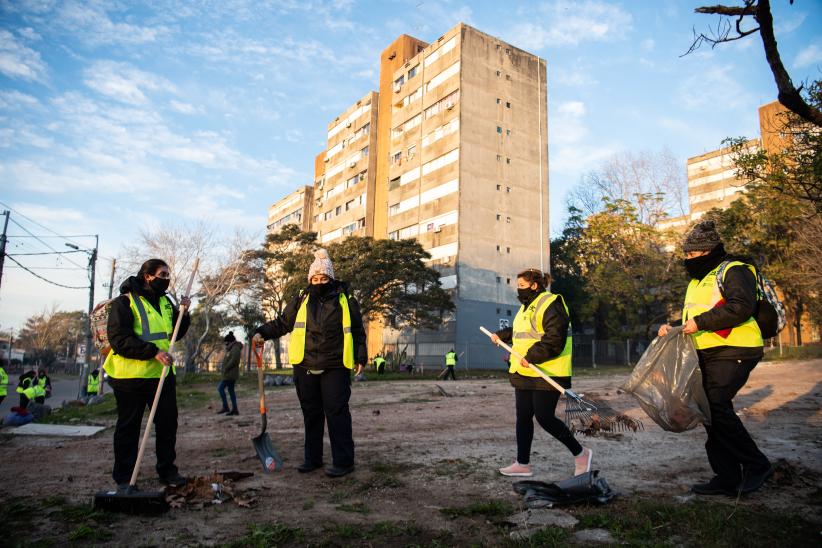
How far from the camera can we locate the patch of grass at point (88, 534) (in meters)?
3.31

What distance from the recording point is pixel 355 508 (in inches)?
157

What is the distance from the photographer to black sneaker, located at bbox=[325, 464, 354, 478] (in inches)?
195

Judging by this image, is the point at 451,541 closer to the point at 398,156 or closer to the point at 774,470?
the point at 774,470

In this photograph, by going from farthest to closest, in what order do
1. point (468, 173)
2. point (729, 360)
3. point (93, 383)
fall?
point (468, 173)
point (93, 383)
point (729, 360)

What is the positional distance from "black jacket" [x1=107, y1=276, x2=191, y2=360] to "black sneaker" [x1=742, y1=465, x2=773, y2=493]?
188 inches

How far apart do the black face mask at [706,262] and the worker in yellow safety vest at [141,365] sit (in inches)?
175

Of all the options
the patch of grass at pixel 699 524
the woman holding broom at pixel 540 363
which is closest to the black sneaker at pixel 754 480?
the patch of grass at pixel 699 524

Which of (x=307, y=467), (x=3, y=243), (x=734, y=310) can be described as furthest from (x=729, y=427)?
(x=3, y=243)

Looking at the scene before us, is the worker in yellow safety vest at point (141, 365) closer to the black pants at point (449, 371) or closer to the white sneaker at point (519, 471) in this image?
the white sneaker at point (519, 471)

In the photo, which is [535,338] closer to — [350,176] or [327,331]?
[327,331]

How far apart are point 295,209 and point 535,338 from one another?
246ft

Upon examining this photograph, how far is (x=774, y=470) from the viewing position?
4.29m

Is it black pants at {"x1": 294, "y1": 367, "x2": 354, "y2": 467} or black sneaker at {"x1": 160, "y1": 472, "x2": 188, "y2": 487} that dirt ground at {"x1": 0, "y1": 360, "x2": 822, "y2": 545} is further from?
black pants at {"x1": 294, "y1": 367, "x2": 354, "y2": 467}

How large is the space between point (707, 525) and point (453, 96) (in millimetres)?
42810
